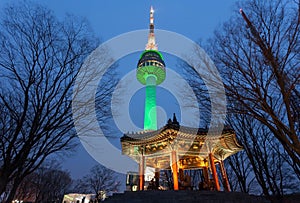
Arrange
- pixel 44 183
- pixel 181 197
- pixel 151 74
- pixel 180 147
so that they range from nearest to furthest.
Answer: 1. pixel 181 197
2. pixel 180 147
3. pixel 44 183
4. pixel 151 74

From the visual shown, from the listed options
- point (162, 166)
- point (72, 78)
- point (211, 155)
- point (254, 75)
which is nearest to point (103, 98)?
point (72, 78)

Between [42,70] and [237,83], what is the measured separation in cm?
876

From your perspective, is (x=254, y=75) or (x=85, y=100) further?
(x=85, y=100)

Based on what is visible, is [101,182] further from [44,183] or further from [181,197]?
[181,197]

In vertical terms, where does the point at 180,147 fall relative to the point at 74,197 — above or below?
above

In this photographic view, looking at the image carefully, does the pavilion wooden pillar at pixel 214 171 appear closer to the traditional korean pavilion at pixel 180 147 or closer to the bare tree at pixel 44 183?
the traditional korean pavilion at pixel 180 147

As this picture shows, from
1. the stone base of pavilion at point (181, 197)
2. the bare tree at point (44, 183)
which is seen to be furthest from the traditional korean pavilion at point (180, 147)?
the bare tree at point (44, 183)

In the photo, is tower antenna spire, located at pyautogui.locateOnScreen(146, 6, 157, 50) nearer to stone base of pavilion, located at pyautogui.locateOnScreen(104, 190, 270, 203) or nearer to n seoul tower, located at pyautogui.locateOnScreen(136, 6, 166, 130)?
n seoul tower, located at pyautogui.locateOnScreen(136, 6, 166, 130)

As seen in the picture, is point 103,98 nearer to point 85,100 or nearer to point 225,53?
point 85,100

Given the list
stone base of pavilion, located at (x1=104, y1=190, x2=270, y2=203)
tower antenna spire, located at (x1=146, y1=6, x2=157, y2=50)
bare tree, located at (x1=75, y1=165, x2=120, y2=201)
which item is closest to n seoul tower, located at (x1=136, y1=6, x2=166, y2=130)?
tower antenna spire, located at (x1=146, y1=6, x2=157, y2=50)

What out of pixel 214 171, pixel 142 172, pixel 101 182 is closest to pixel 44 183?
pixel 101 182

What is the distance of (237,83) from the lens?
945 centimetres

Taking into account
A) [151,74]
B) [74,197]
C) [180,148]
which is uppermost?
[151,74]

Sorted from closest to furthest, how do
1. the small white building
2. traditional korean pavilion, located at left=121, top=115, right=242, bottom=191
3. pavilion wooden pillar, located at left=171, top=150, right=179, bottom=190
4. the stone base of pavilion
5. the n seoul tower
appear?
the stone base of pavilion, pavilion wooden pillar, located at left=171, top=150, right=179, bottom=190, traditional korean pavilion, located at left=121, top=115, right=242, bottom=191, the n seoul tower, the small white building
